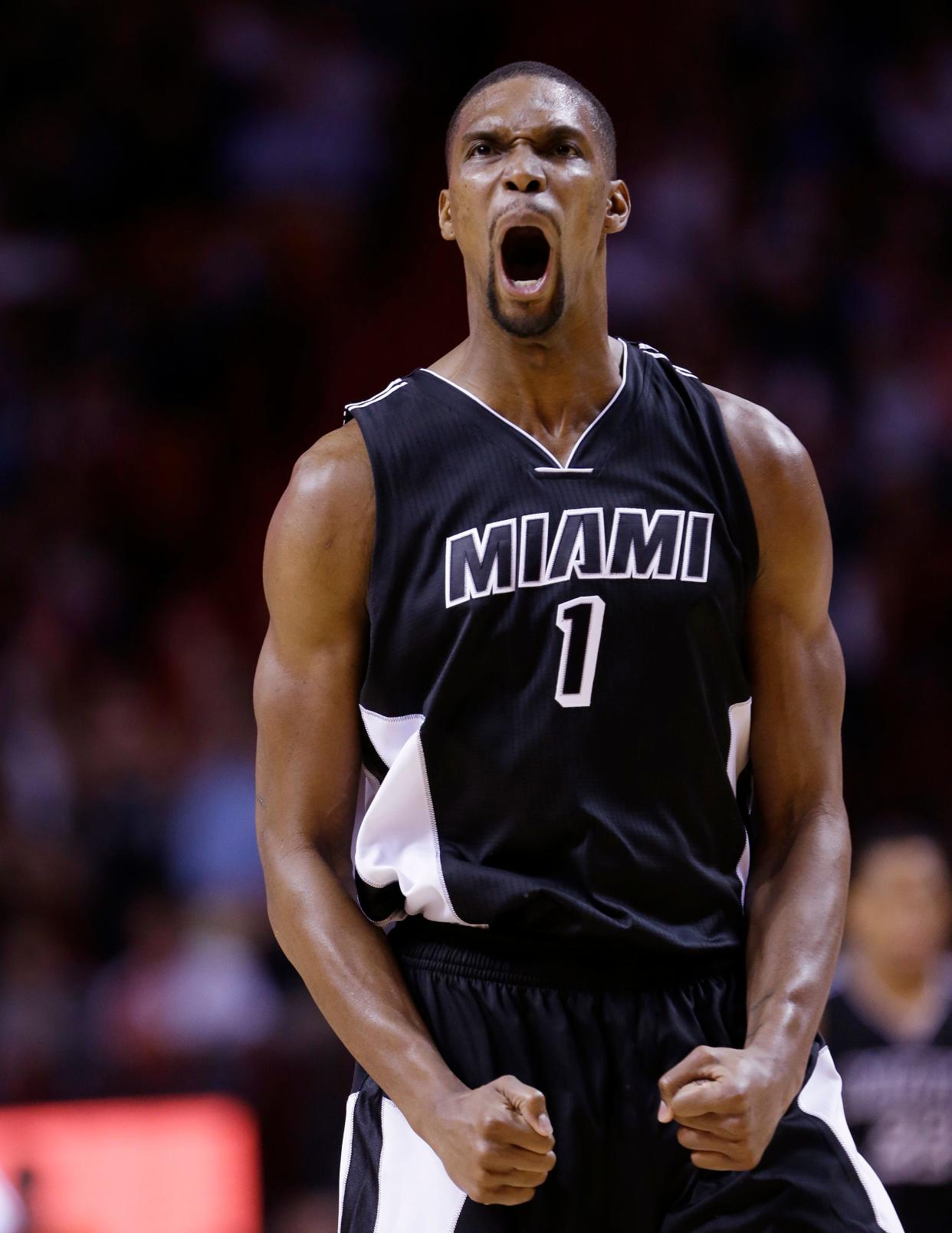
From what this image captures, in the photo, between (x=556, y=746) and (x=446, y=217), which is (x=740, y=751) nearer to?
(x=556, y=746)

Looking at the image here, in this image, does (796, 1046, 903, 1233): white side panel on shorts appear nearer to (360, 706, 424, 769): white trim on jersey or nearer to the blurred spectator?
(360, 706, 424, 769): white trim on jersey

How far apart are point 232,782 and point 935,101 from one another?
5.10 m

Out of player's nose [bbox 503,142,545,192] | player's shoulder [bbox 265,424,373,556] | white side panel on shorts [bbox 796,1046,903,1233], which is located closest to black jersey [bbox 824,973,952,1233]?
white side panel on shorts [bbox 796,1046,903,1233]

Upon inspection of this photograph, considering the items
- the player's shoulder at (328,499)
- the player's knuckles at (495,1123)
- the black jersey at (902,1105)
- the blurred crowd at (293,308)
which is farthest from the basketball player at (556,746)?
the blurred crowd at (293,308)

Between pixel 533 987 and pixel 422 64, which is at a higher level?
pixel 422 64

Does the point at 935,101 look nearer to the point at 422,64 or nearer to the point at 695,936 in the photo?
the point at 422,64

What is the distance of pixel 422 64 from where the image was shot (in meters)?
9.16

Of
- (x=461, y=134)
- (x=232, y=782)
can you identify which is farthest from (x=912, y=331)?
(x=461, y=134)

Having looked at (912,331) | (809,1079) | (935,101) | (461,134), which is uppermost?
(935,101)

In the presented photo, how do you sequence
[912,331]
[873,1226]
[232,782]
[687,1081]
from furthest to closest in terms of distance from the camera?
[912,331]
[232,782]
[873,1226]
[687,1081]

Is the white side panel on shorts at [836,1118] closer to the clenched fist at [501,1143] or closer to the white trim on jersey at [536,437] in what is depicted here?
the clenched fist at [501,1143]

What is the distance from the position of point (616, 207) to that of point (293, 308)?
19.0 ft

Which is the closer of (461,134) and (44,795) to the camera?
(461,134)

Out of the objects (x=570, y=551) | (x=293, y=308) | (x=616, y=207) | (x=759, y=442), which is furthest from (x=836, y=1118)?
(x=293, y=308)
